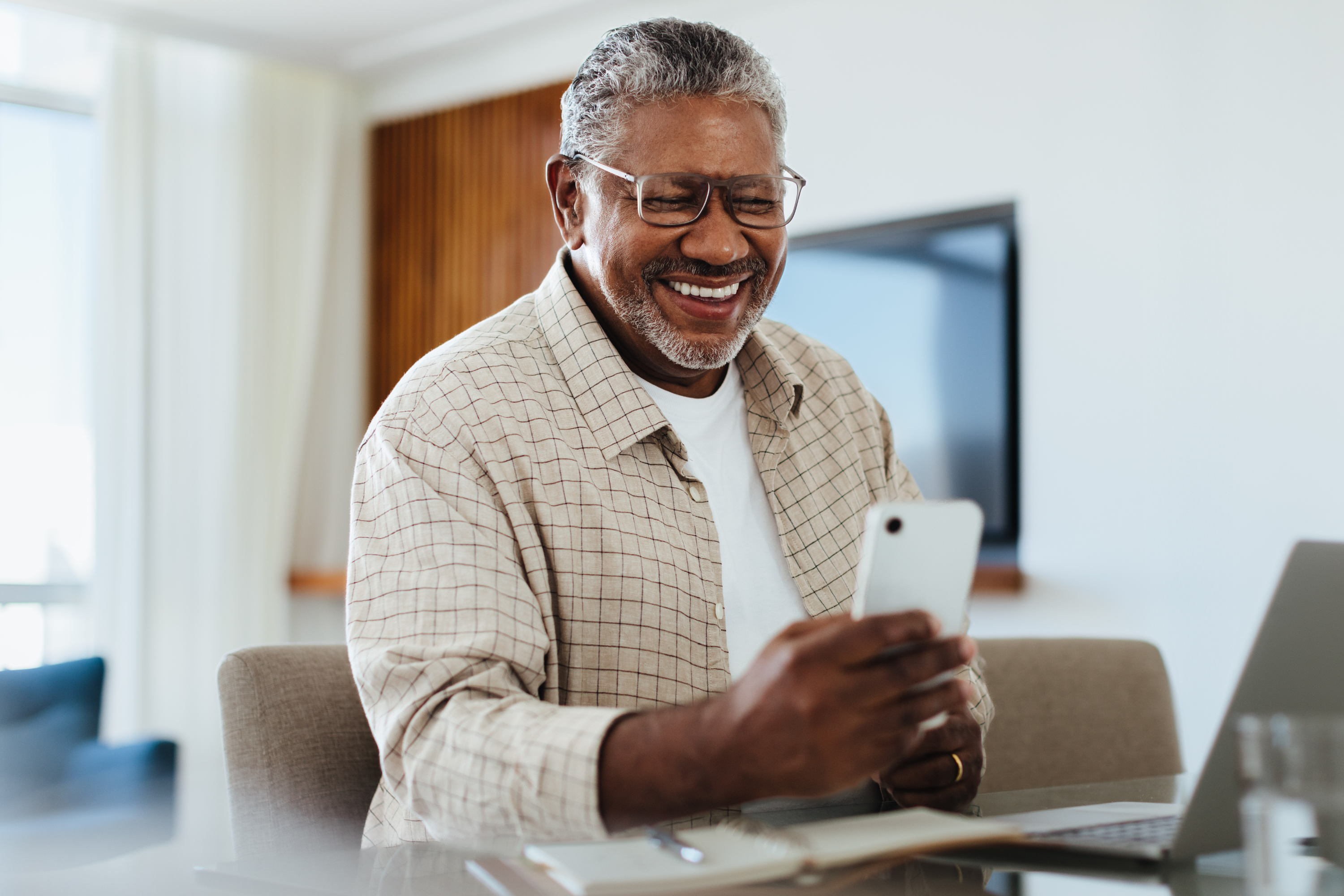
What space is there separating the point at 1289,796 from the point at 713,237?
35.2 inches

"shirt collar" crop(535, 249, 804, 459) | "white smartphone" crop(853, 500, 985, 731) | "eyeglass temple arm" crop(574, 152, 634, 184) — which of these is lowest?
"white smartphone" crop(853, 500, 985, 731)

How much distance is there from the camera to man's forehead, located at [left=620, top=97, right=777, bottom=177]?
4.56 feet

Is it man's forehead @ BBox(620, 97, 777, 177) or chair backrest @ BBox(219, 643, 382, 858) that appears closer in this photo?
chair backrest @ BBox(219, 643, 382, 858)

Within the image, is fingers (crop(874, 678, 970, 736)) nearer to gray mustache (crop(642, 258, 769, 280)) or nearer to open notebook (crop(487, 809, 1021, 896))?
open notebook (crop(487, 809, 1021, 896))

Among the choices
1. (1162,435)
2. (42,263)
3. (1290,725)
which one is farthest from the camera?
(42,263)

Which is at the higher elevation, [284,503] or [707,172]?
[707,172]

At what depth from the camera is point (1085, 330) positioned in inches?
120

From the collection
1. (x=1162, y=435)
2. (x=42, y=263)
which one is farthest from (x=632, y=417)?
(x=42, y=263)

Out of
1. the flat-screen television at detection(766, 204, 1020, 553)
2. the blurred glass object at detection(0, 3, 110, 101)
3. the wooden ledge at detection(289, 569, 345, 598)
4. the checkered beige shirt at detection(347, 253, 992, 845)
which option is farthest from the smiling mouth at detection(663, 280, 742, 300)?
the blurred glass object at detection(0, 3, 110, 101)

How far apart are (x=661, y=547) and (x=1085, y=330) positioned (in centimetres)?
207

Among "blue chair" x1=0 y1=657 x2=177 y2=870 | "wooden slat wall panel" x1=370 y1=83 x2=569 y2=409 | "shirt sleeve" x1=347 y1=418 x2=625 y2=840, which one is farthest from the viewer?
"wooden slat wall panel" x1=370 y1=83 x2=569 y2=409

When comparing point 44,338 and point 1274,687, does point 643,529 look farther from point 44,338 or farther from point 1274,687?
point 44,338

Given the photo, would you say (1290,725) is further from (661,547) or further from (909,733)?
(661,547)

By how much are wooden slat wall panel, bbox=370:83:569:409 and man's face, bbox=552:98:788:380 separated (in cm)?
283
